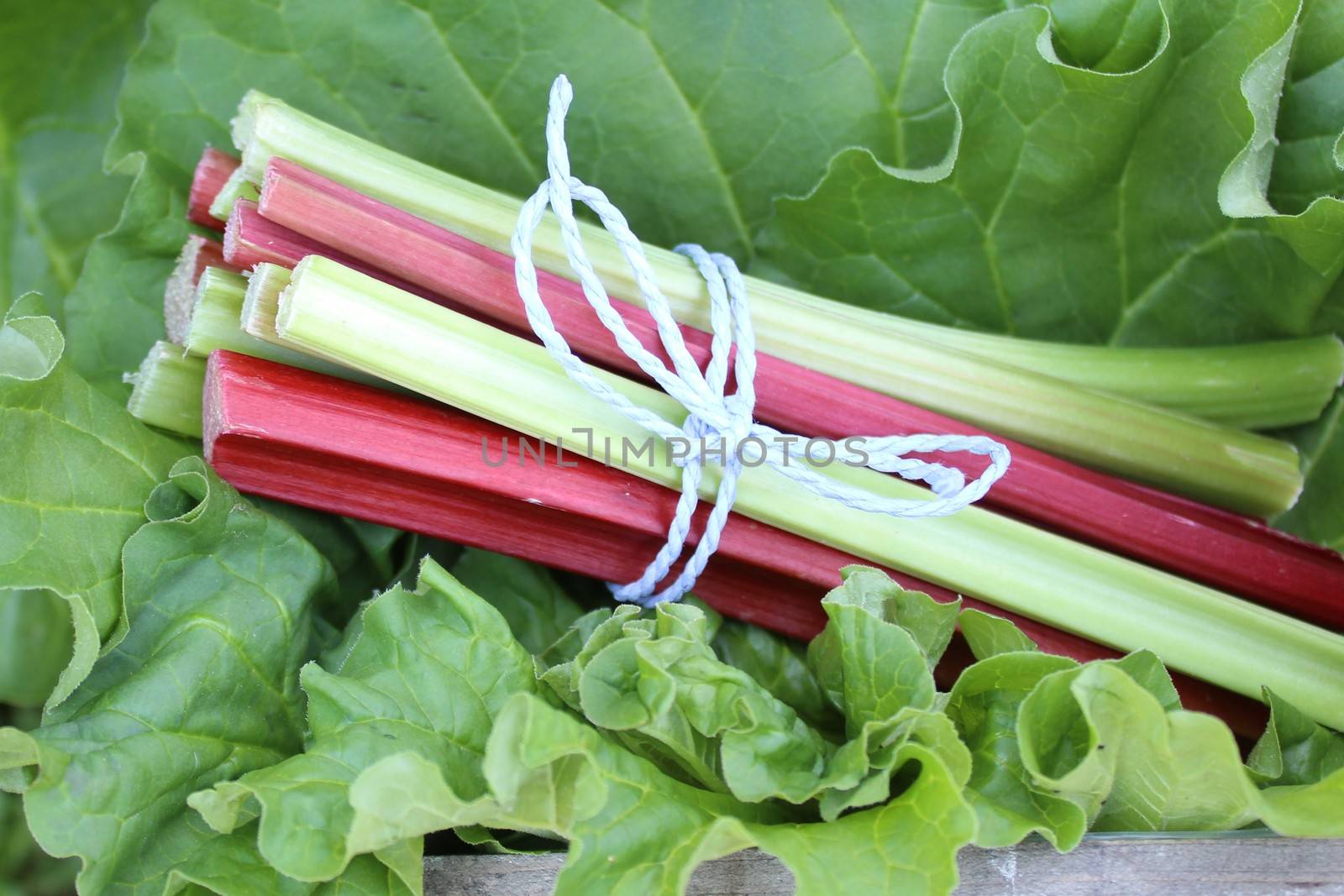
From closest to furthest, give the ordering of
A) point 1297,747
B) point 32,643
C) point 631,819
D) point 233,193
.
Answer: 1. point 631,819
2. point 1297,747
3. point 233,193
4. point 32,643

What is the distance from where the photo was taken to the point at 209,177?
1.43m

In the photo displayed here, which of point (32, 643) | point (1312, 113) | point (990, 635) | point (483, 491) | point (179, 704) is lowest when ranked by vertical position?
point (32, 643)

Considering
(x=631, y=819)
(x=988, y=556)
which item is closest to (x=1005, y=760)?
(x=988, y=556)

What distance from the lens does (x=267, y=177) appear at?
1240mm

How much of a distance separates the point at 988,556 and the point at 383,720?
714mm

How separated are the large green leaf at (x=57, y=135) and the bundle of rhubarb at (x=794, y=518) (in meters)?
0.43

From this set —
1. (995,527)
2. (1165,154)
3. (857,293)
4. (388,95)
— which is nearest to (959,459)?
(995,527)

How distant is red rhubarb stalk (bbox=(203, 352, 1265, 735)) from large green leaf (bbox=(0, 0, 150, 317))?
2.47ft

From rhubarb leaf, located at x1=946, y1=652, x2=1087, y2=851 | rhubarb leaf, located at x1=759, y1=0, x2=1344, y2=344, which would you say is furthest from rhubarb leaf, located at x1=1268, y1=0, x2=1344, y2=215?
rhubarb leaf, located at x1=946, y1=652, x2=1087, y2=851

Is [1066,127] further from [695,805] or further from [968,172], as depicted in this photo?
[695,805]

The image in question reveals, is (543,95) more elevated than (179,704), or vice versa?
(543,95)

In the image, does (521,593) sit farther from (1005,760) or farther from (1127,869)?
(1127,869)

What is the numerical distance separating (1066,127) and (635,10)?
0.58 meters

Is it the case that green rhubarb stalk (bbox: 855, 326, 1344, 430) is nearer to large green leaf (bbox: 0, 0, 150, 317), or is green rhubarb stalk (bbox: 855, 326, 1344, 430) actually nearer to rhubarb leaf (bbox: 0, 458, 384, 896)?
rhubarb leaf (bbox: 0, 458, 384, 896)
